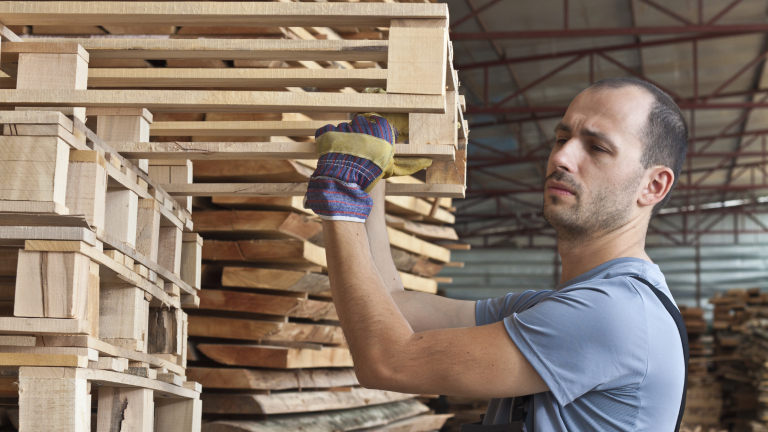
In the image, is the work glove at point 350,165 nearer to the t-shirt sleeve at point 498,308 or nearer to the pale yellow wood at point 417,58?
the pale yellow wood at point 417,58

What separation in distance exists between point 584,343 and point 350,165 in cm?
74

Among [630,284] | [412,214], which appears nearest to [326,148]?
[630,284]

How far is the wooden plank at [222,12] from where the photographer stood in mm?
1989

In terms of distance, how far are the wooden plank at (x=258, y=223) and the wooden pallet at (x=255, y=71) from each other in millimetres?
2124

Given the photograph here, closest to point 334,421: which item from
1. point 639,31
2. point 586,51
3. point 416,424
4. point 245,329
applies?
point 245,329

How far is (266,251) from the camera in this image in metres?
4.41

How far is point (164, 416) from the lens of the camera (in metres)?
2.64

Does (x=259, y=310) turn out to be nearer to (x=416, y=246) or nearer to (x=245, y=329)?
(x=245, y=329)

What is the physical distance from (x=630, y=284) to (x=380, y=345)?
671mm

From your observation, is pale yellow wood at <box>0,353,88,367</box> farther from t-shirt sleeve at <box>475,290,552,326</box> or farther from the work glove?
t-shirt sleeve at <box>475,290,552,326</box>

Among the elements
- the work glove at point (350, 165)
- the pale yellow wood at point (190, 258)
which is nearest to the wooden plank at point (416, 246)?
the pale yellow wood at point (190, 258)

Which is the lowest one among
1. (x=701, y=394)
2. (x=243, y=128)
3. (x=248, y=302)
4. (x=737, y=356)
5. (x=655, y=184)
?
(x=701, y=394)

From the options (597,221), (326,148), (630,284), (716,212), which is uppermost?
(716,212)

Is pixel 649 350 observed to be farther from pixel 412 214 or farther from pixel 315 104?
pixel 412 214
